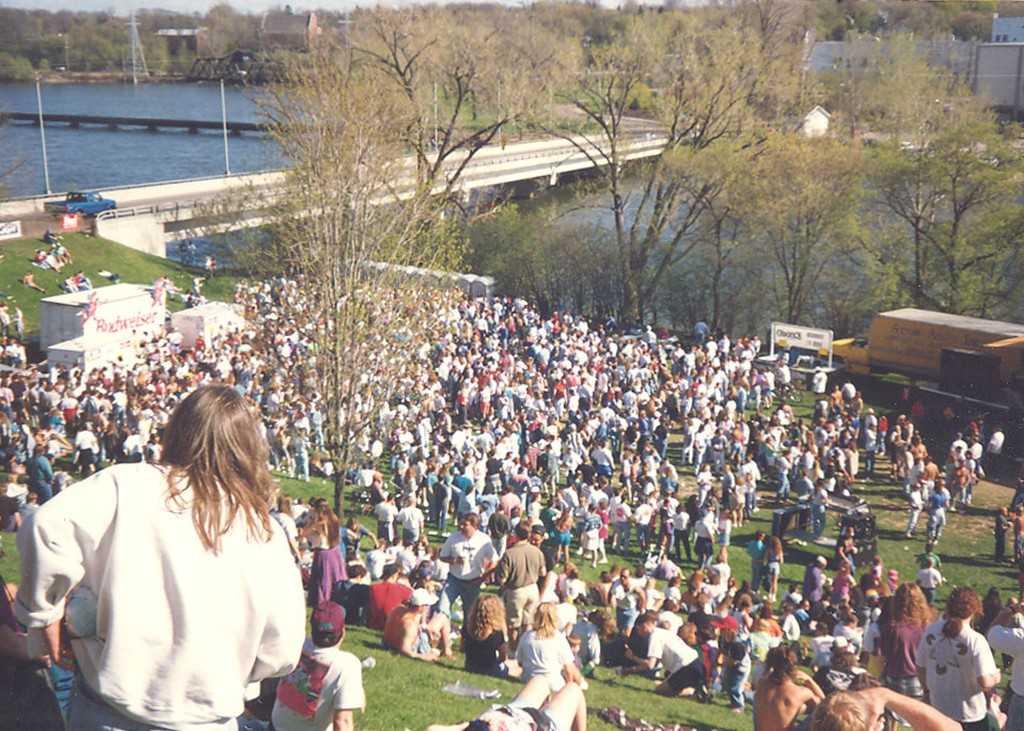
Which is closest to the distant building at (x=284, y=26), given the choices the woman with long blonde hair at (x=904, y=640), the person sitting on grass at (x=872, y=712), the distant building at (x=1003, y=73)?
the distant building at (x=1003, y=73)

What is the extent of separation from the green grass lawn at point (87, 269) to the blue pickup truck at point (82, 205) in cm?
205

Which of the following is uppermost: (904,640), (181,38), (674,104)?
(181,38)

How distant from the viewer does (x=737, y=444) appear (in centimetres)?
2194

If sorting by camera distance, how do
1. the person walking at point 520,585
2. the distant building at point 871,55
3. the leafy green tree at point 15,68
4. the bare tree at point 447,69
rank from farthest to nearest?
the leafy green tree at point 15,68 < the distant building at point 871,55 < the bare tree at point 447,69 < the person walking at point 520,585

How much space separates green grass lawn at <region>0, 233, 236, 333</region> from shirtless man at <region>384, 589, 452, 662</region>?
25988mm

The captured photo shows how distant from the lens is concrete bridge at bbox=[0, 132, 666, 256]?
41.8 metres

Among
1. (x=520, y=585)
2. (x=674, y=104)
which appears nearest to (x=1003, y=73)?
(x=674, y=104)

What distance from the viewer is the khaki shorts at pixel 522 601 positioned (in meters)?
10.0

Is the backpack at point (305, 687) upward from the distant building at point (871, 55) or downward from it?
downward

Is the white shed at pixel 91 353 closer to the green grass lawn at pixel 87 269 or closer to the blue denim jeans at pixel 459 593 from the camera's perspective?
the green grass lawn at pixel 87 269

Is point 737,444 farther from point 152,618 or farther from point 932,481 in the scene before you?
point 152,618

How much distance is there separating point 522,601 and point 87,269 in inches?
1264

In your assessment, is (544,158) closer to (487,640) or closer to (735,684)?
(735,684)

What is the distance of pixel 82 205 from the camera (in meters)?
42.3
